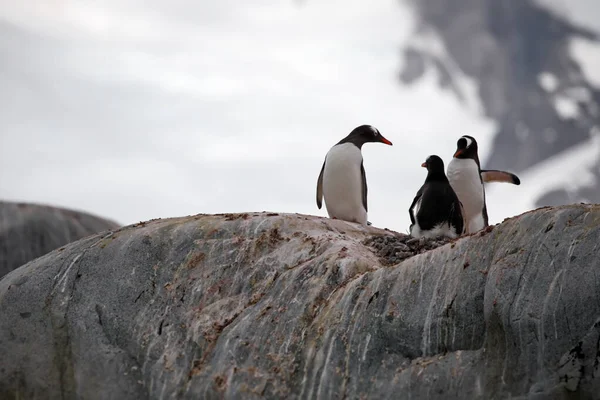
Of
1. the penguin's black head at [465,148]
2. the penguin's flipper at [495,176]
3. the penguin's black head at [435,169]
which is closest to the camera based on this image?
the penguin's black head at [435,169]

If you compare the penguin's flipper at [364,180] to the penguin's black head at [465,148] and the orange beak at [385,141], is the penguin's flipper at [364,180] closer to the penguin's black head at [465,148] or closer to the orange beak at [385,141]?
the orange beak at [385,141]

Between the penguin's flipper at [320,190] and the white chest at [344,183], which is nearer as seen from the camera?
the white chest at [344,183]

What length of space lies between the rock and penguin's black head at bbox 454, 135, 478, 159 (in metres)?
17.1

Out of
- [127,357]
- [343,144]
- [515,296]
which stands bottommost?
[127,357]

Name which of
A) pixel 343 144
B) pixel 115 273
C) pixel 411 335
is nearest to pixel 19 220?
pixel 343 144

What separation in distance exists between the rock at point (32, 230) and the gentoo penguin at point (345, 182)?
1606 cm

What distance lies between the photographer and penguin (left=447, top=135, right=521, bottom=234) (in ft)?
46.1

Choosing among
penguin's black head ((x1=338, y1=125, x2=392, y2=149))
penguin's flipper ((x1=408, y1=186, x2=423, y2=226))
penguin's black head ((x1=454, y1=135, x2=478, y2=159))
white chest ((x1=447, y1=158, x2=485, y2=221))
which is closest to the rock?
penguin's black head ((x1=338, y1=125, x2=392, y2=149))

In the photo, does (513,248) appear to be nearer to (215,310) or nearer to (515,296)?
(515,296)

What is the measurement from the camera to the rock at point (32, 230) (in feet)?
92.8

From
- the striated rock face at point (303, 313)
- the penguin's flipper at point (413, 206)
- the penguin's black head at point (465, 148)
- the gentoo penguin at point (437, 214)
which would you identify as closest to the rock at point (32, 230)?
the penguin's black head at point (465, 148)

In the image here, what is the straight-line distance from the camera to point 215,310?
9.62 m

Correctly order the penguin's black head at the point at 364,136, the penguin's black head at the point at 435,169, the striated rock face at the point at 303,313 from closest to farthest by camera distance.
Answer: the striated rock face at the point at 303,313 → the penguin's black head at the point at 435,169 → the penguin's black head at the point at 364,136

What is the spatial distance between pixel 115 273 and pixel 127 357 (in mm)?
1166
